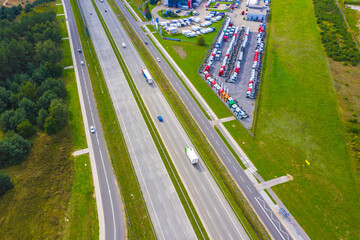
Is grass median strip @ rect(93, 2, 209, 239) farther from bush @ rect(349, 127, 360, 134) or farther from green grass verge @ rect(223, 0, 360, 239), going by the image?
bush @ rect(349, 127, 360, 134)

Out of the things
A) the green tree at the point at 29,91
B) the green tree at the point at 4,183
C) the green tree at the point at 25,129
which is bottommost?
the green tree at the point at 4,183

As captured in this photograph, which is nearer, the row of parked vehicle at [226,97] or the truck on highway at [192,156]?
the truck on highway at [192,156]

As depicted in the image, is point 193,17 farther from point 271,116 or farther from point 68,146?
point 68,146

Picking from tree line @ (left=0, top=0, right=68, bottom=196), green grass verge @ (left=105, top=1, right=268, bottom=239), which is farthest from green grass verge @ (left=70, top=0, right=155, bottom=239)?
green grass verge @ (left=105, top=1, right=268, bottom=239)

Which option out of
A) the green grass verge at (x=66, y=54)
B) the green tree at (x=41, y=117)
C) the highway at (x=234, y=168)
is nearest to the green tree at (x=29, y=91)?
the green tree at (x=41, y=117)

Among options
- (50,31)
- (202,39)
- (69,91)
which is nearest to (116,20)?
(50,31)

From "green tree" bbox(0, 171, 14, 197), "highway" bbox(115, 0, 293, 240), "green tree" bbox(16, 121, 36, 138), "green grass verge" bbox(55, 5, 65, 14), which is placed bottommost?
"highway" bbox(115, 0, 293, 240)

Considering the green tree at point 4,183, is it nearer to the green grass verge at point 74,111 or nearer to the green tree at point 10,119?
the green grass verge at point 74,111
